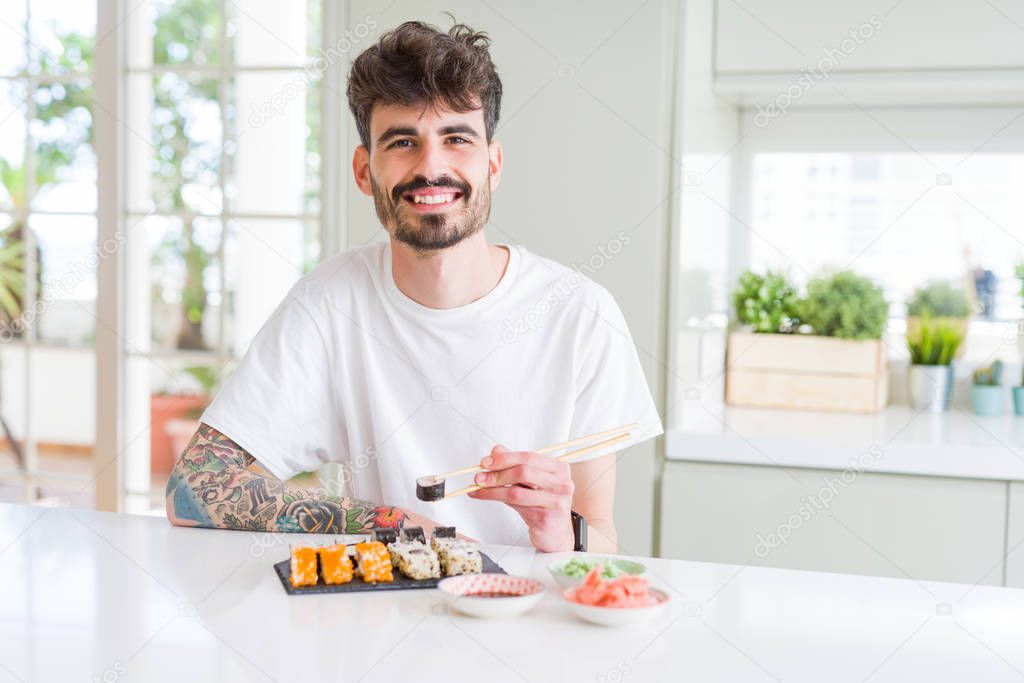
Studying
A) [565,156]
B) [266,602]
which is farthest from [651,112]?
[266,602]

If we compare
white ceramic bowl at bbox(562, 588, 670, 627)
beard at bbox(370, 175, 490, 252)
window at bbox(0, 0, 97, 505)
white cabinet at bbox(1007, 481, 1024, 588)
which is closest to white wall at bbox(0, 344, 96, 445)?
window at bbox(0, 0, 97, 505)

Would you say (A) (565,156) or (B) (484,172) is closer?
(B) (484,172)

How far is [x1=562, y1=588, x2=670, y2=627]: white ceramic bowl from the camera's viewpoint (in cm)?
112

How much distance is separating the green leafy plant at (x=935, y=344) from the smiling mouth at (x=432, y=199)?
163 cm

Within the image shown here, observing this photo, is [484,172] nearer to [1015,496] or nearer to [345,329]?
[345,329]

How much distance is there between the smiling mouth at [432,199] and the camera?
1.78 meters

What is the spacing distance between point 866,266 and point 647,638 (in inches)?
85.8

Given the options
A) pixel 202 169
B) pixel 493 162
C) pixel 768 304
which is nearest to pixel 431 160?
pixel 493 162

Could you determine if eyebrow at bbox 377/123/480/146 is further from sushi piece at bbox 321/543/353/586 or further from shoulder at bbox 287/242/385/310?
sushi piece at bbox 321/543/353/586

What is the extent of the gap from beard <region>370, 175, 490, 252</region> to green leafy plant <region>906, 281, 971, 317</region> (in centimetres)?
165

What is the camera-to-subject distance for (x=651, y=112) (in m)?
2.40

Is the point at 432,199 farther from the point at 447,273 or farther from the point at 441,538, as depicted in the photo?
the point at 441,538

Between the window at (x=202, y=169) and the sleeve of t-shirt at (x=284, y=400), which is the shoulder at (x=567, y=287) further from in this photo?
the window at (x=202, y=169)

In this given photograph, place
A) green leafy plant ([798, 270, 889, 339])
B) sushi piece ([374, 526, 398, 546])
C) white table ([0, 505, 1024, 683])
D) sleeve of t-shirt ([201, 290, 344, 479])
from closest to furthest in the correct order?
1. white table ([0, 505, 1024, 683])
2. sushi piece ([374, 526, 398, 546])
3. sleeve of t-shirt ([201, 290, 344, 479])
4. green leafy plant ([798, 270, 889, 339])
